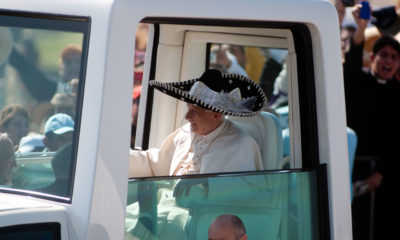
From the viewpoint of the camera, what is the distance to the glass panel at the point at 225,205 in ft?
7.19

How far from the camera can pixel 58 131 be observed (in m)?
2.16

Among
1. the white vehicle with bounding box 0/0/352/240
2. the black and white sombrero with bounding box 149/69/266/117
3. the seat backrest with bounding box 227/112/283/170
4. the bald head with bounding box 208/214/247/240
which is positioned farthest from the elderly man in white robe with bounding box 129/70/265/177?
the bald head with bounding box 208/214/247/240

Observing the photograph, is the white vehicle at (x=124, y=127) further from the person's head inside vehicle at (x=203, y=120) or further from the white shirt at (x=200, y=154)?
the person's head inside vehicle at (x=203, y=120)

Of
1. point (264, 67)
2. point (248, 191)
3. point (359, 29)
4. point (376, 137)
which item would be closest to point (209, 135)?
point (248, 191)

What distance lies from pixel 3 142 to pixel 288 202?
96 centimetres

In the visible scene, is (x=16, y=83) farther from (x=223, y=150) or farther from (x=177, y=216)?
(x=223, y=150)

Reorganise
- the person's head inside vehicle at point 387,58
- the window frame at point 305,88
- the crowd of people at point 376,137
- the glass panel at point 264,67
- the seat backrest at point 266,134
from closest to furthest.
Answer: the window frame at point 305,88 < the seat backrest at point 266,134 < the crowd of people at point 376,137 < the person's head inside vehicle at point 387,58 < the glass panel at point 264,67

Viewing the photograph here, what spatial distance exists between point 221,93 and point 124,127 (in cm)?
110

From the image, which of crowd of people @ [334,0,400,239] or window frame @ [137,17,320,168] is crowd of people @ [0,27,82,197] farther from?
crowd of people @ [334,0,400,239]

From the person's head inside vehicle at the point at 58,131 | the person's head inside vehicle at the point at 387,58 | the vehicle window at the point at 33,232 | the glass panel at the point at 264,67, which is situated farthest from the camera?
the glass panel at the point at 264,67

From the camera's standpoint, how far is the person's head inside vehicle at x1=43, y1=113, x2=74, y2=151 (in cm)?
212

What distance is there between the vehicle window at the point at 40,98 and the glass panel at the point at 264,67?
3713mm

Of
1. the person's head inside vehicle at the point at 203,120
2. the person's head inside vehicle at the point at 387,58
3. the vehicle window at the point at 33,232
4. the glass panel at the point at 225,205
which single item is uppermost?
the person's head inside vehicle at the point at 387,58

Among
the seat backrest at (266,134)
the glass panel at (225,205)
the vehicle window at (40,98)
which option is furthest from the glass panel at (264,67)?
the vehicle window at (40,98)
